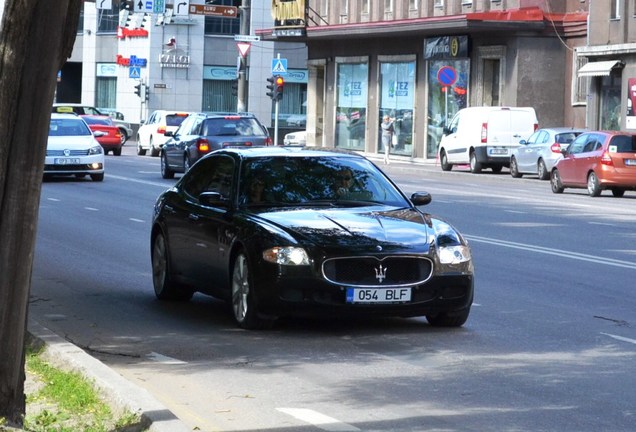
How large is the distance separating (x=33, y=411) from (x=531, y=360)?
145 inches

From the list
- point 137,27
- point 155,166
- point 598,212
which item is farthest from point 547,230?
point 137,27

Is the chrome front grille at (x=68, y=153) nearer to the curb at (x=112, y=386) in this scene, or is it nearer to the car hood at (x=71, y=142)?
the car hood at (x=71, y=142)

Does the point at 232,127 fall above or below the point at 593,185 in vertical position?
above

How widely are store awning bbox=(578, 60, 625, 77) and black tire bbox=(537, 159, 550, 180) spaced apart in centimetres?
651

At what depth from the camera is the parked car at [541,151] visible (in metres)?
40.8

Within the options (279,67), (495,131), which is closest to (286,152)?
(495,131)

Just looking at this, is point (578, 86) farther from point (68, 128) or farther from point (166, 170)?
point (68, 128)

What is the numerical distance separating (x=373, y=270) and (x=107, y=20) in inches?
3021

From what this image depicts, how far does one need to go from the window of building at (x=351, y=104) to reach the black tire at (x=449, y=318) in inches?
2007

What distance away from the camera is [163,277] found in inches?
536

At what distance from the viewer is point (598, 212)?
2747 centimetres

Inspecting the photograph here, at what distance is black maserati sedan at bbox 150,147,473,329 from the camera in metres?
11.2

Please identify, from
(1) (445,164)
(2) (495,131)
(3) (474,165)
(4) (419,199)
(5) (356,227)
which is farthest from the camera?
(1) (445,164)

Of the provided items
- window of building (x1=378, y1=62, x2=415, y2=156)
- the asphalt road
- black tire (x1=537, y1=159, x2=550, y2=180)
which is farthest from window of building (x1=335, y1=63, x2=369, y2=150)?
the asphalt road
